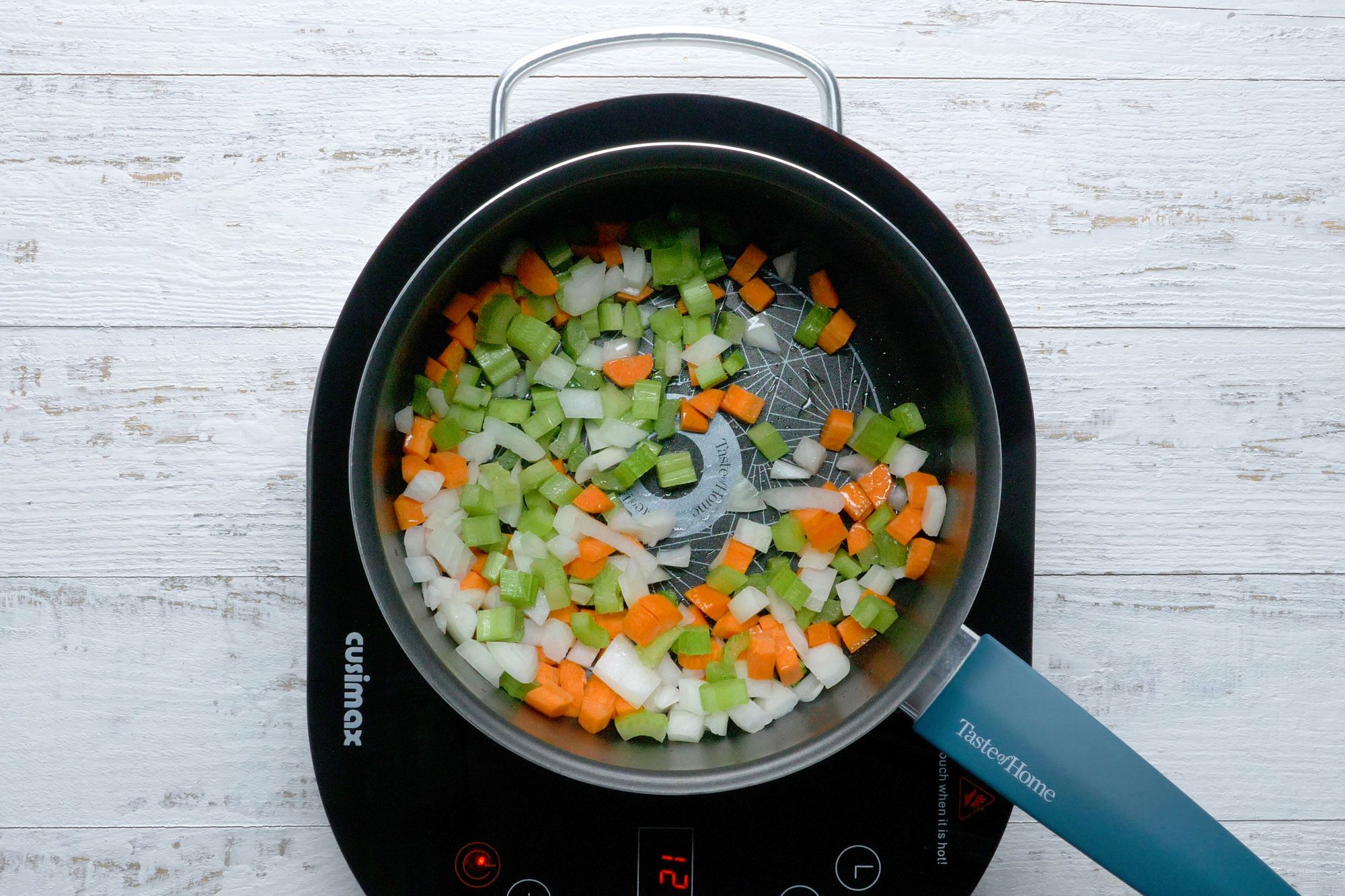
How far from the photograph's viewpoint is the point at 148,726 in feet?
3.03

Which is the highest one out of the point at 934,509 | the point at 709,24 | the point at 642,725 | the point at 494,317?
the point at 709,24

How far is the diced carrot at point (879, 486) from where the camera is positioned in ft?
2.85

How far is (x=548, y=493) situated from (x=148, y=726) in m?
0.53

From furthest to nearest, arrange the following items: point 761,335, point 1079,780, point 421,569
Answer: point 761,335, point 421,569, point 1079,780

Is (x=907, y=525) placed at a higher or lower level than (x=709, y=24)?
lower

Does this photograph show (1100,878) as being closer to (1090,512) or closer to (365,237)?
(1090,512)

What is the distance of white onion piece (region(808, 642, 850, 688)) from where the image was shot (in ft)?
2.75

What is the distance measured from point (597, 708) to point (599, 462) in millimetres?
247

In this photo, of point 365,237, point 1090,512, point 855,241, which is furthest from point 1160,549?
point 365,237

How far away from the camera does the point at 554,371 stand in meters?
0.87

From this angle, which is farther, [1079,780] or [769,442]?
[769,442]

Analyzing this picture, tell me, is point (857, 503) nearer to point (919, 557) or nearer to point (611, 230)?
point (919, 557)

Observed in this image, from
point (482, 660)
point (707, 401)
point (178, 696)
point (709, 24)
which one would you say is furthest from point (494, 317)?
point (178, 696)

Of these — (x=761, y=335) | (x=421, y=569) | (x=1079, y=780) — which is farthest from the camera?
(x=761, y=335)
